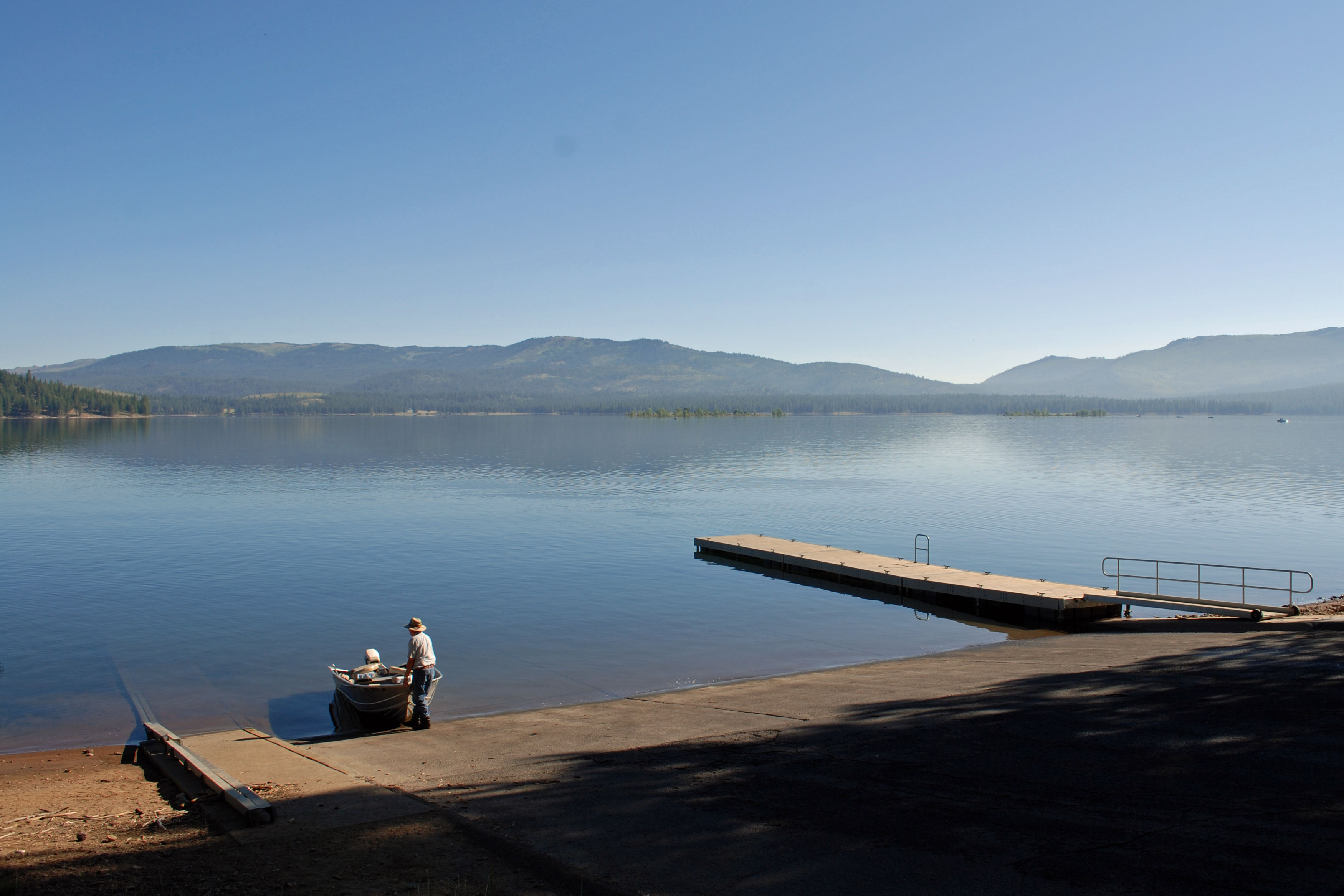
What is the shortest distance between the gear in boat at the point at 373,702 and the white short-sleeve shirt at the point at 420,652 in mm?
336

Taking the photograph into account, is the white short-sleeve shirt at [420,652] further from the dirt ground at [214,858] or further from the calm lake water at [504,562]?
the dirt ground at [214,858]

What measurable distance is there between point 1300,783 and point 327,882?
34.1ft

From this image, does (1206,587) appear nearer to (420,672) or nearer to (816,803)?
(816,803)

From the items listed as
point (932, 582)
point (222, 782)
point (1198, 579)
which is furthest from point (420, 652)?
point (1198, 579)

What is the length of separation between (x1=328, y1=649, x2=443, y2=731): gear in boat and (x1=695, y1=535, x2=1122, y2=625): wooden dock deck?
18.4 meters

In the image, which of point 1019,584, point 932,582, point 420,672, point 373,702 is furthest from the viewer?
point 932,582

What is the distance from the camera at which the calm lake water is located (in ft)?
72.6

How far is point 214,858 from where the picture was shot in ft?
30.9

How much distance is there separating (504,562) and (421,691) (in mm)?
20755

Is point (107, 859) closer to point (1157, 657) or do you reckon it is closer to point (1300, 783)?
point (1300, 783)

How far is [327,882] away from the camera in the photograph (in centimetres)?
862

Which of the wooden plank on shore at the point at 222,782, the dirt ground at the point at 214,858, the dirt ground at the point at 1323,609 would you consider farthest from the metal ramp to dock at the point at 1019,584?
the wooden plank on shore at the point at 222,782

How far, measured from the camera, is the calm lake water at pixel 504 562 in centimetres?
2214

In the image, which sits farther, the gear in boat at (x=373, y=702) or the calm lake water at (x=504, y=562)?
the calm lake water at (x=504, y=562)
